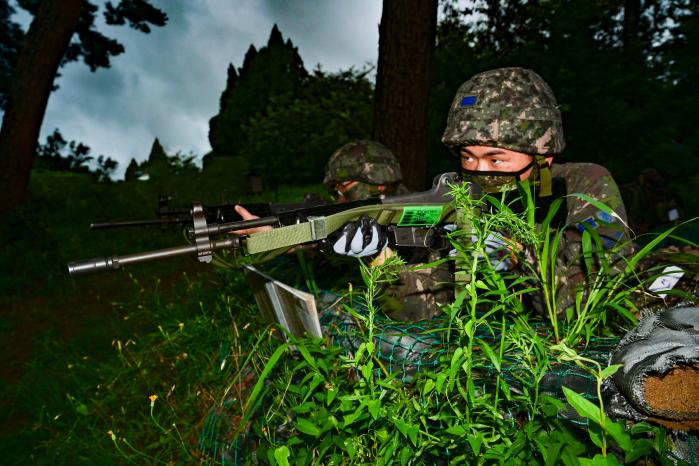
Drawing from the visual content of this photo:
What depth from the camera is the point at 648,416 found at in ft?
4.55

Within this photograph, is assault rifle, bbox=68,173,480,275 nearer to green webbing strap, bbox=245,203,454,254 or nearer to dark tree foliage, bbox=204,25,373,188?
green webbing strap, bbox=245,203,454,254

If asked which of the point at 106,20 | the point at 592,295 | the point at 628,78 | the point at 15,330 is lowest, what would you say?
the point at 15,330

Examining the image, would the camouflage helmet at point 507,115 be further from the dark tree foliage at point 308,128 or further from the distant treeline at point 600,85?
the dark tree foliage at point 308,128

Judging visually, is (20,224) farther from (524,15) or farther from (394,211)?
(524,15)

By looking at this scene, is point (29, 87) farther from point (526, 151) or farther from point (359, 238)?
point (526, 151)

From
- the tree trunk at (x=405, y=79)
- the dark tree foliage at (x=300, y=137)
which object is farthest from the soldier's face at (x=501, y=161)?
the dark tree foliage at (x=300, y=137)

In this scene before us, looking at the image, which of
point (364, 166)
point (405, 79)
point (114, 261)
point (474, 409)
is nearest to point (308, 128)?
point (405, 79)

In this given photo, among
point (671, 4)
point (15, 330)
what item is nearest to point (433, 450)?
point (15, 330)

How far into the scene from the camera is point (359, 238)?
8.00ft

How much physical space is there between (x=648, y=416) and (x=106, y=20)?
15194 mm

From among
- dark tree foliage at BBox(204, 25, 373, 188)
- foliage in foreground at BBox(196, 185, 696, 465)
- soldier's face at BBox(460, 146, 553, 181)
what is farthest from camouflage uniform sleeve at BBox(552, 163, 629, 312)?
dark tree foliage at BBox(204, 25, 373, 188)

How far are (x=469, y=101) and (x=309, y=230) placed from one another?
1.52m

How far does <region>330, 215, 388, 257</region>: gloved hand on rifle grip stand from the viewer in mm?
2416

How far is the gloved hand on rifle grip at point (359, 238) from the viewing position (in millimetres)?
2416
